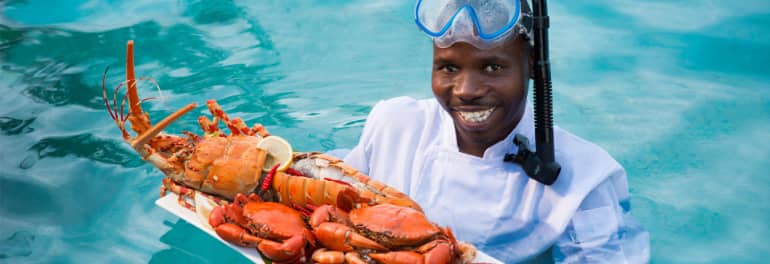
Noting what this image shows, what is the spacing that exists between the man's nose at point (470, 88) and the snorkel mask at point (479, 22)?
0.39 ft

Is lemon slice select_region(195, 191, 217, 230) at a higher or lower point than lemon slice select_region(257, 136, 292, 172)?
lower

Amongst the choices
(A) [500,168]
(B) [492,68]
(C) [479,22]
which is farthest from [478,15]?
(A) [500,168]

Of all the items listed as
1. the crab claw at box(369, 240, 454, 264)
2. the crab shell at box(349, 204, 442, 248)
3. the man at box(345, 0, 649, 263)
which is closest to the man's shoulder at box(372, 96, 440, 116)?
the man at box(345, 0, 649, 263)

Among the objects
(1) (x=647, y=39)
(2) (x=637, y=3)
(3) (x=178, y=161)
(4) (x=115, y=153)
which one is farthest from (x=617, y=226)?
(2) (x=637, y=3)

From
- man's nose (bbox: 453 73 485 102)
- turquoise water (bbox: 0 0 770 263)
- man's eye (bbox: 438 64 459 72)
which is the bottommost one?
turquoise water (bbox: 0 0 770 263)

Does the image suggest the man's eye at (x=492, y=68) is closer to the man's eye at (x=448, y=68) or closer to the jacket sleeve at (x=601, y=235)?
the man's eye at (x=448, y=68)

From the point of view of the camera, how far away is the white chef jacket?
276 cm

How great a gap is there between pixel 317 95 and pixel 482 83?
11.2ft

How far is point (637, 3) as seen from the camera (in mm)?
7230

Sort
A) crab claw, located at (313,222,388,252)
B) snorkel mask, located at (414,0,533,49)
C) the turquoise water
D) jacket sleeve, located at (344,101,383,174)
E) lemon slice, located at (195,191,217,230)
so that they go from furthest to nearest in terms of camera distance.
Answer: the turquoise water < jacket sleeve, located at (344,101,383,174) < lemon slice, located at (195,191,217,230) < snorkel mask, located at (414,0,533,49) < crab claw, located at (313,222,388,252)

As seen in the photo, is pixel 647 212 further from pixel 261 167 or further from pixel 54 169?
pixel 54 169

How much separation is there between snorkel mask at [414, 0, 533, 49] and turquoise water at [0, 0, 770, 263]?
194cm

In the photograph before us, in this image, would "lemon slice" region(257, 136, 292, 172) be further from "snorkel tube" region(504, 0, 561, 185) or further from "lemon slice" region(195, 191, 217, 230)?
"snorkel tube" region(504, 0, 561, 185)

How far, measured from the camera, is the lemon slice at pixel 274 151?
3.08 m
